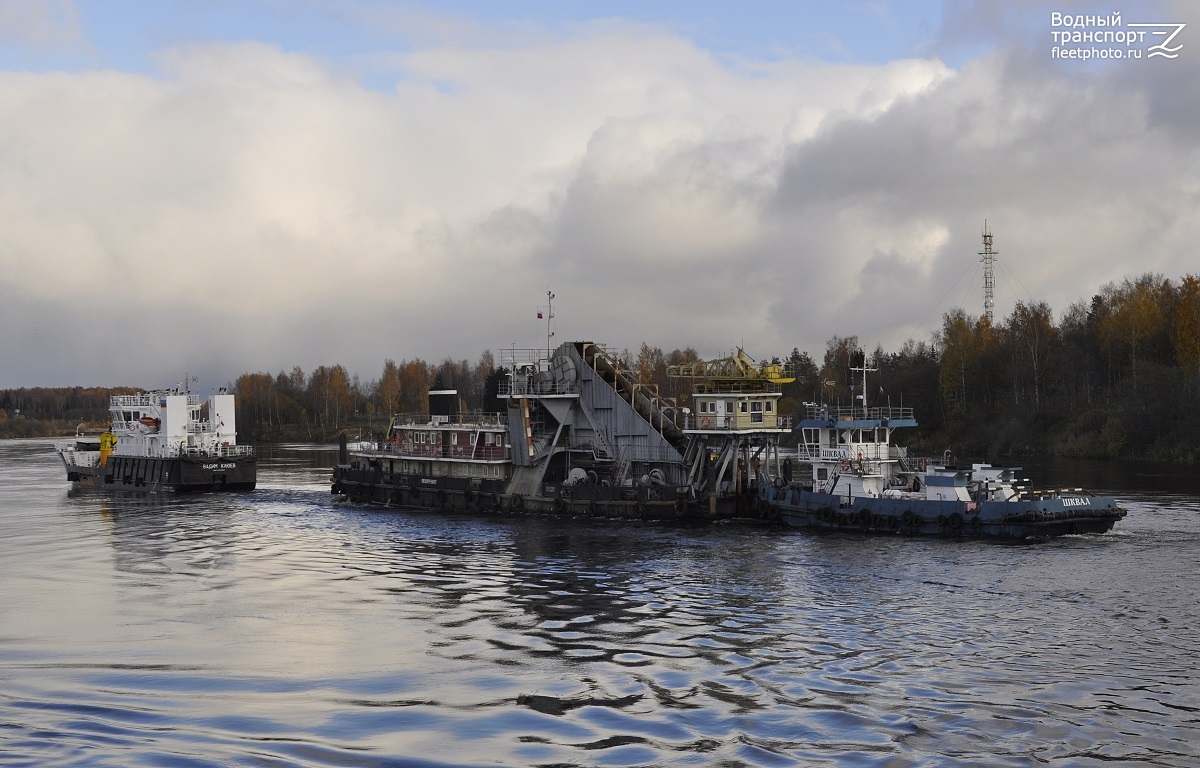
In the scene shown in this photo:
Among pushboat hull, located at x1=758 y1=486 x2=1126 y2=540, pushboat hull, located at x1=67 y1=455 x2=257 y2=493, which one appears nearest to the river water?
pushboat hull, located at x1=758 y1=486 x2=1126 y2=540

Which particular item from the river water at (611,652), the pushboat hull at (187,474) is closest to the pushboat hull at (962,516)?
the river water at (611,652)

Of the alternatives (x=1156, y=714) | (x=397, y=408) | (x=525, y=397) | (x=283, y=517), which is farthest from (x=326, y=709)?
(x=397, y=408)

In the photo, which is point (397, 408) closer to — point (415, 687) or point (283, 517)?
point (283, 517)

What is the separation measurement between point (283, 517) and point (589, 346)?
19.7 metres

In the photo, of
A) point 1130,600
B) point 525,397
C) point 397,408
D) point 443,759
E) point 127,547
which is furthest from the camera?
point 397,408

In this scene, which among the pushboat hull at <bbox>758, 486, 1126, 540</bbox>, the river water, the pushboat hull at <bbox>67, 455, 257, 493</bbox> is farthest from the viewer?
the pushboat hull at <bbox>67, 455, 257, 493</bbox>

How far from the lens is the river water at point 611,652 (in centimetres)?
1866

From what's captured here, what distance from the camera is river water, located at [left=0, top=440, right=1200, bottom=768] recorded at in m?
18.7

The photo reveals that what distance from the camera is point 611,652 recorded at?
998 inches

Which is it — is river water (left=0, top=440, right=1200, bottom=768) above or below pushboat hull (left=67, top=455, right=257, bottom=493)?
below

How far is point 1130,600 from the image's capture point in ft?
97.2

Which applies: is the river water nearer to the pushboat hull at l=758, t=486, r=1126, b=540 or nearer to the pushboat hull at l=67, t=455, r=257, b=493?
the pushboat hull at l=758, t=486, r=1126, b=540

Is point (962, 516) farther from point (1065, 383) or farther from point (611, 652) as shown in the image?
point (1065, 383)

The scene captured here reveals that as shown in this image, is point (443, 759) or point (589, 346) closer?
point (443, 759)
